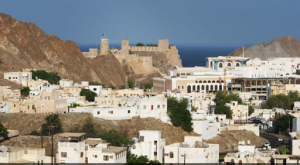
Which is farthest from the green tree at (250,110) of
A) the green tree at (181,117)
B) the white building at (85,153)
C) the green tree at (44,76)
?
the white building at (85,153)

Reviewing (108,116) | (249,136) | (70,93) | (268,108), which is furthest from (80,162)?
(268,108)

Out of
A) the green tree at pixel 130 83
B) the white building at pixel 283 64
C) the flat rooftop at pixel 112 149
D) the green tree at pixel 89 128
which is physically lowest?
the flat rooftop at pixel 112 149

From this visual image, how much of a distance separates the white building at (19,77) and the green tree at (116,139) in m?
31.5

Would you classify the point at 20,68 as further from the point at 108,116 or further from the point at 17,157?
the point at 17,157

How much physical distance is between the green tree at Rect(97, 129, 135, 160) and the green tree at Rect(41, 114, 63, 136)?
14.9ft

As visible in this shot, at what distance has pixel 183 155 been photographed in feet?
182

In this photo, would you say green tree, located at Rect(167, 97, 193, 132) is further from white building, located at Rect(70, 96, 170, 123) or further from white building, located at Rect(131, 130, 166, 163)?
white building, located at Rect(131, 130, 166, 163)

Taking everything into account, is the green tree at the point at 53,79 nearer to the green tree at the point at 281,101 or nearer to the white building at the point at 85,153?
the green tree at the point at 281,101

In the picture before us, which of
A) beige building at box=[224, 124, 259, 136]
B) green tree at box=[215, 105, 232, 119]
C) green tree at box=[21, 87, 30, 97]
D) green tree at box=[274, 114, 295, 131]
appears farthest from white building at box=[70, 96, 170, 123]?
green tree at box=[215, 105, 232, 119]

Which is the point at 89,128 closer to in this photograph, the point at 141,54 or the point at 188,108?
the point at 188,108

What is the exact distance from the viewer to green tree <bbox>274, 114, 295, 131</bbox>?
272 feet

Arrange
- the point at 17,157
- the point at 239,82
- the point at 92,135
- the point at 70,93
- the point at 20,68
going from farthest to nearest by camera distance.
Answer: the point at 239,82
the point at 20,68
the point at 70,93
the point at 92,135
the point at 17,157

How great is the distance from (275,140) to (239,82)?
40.0m

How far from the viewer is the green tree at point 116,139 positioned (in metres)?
60.9
